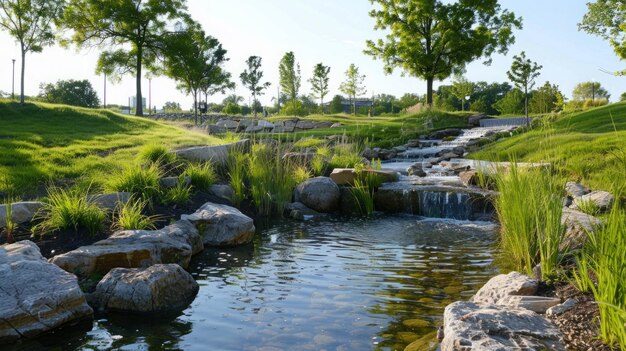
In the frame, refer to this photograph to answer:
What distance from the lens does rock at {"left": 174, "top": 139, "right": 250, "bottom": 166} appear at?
33.1 ft

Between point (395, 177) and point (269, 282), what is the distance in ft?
21.2

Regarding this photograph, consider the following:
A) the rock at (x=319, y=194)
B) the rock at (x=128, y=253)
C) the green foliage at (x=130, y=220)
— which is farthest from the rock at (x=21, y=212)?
the rock at (x=319, y=194)

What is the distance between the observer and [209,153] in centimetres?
1028

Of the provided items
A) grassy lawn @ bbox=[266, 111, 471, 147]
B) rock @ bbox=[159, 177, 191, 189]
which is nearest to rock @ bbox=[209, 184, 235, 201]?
rock @ bbox=[159, 177, 191, 189]

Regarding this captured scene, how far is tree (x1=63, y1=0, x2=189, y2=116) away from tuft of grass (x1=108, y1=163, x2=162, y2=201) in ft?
75.2

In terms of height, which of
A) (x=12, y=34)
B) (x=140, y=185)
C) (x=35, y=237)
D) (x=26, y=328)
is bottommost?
(x=26, y=328)

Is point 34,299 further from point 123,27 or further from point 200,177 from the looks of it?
point 123,27

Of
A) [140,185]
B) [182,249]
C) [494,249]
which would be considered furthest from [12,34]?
[494,249]

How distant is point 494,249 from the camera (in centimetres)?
645

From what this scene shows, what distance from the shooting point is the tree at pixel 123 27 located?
2805cm

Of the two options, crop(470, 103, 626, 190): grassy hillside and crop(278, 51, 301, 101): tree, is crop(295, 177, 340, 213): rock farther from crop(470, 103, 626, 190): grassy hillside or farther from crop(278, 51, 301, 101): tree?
crop(278, 51, 301, 101): tree

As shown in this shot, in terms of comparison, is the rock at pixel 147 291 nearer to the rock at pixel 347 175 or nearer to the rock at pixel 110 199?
the rock at pixel 110 199

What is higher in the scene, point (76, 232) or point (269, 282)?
point (76, 232)

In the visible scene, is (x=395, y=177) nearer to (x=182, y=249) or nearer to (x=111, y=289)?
(x=182, y=249)
